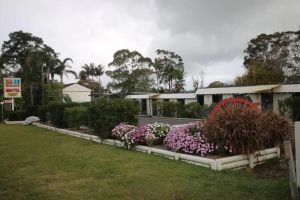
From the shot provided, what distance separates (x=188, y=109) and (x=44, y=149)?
2233 cm

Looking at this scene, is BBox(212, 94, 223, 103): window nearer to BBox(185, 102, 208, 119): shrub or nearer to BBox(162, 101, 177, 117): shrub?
BBox(185, 102, 208, 119): shrub

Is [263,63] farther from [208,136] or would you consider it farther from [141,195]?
[141,195]

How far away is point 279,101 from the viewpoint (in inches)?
1051

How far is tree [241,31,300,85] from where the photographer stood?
40594mm

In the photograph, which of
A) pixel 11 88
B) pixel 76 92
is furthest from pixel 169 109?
pixel 76 92

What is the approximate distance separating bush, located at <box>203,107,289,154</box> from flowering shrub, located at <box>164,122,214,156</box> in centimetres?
24

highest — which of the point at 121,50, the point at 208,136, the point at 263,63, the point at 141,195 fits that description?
the point at 121,50

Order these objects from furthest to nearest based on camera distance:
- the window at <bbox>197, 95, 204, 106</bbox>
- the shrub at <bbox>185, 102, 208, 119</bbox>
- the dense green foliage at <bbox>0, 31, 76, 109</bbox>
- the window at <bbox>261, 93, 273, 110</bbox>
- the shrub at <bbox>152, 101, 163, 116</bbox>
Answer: the dense green foliage at <bbox>0, 31, 76, 109</bbox>, the shrub at <bbox>152, 101, 163, 116</bbox>, the window at <bbox>197, 95, 204, 106</bbox>, the shrub at <bbox>185, 102, 208, 119</bbox>, the window at <bbox>261, 93, 273, 110</bbox>

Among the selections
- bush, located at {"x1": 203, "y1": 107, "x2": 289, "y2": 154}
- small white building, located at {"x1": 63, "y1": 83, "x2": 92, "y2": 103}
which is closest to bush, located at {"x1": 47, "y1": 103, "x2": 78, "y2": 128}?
bush, located at {"x1": 203, "y1": 107, "x2": 289, "y2": 154}

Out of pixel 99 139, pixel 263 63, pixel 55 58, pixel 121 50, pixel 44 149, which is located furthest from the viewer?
pixel 121 50

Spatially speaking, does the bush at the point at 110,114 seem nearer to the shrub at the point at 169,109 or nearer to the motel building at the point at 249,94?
the motel building at the point at 249,94

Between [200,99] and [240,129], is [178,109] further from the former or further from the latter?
[240,129]

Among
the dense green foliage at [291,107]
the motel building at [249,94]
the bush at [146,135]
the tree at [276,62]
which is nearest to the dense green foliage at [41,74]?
the motel building at [249,94]

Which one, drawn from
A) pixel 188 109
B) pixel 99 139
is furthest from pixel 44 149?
pixel 188 109
